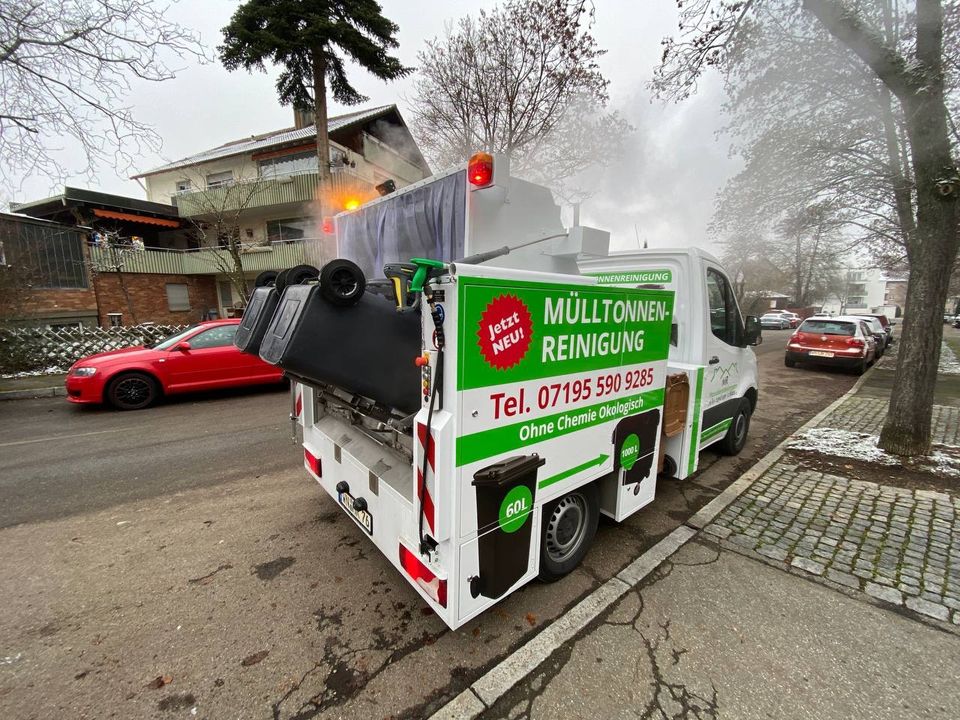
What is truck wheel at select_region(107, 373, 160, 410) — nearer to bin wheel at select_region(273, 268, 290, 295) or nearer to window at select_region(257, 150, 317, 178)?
bin wheel at select_region(273, 268, 290, 295)

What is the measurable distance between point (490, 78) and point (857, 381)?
15029 mm

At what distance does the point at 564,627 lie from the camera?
2227 mm

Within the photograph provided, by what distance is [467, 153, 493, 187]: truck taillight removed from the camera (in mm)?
2207

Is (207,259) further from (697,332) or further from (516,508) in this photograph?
(516,508)

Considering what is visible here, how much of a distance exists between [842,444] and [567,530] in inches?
184

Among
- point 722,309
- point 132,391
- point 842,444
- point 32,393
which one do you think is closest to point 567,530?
point 722,309

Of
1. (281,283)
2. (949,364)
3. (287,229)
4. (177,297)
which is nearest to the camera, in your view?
(281,283)

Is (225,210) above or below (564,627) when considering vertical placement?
above

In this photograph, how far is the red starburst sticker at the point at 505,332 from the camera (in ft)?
5.90

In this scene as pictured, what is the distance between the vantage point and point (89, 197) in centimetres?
1711

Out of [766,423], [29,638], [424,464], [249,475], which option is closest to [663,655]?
[424,464]

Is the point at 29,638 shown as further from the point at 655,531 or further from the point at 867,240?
the point at 867,240

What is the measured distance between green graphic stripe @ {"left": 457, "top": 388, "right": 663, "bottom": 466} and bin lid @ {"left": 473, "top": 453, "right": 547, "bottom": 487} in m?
0.06

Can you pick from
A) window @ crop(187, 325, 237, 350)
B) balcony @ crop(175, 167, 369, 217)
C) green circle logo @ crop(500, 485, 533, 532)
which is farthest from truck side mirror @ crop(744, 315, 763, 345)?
balcony @ crop(175, 167, 369, 217)
